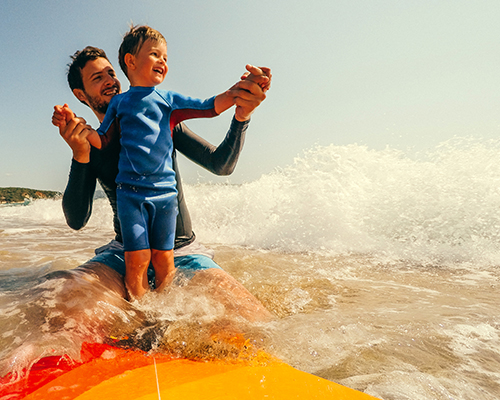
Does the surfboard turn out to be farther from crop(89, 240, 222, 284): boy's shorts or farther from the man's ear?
the man's ear

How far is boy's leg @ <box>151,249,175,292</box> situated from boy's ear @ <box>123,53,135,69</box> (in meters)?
1.02

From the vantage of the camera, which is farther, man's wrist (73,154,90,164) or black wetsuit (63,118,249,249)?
black wetsuit (63,118,249,249)

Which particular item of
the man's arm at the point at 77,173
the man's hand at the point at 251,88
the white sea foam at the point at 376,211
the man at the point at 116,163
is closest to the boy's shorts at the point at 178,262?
the man at the point at 116,163

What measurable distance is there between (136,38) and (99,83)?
45 centimetres

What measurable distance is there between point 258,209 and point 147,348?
5.95m

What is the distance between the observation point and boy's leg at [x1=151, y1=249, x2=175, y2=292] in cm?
160

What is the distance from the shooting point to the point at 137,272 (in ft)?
5.13

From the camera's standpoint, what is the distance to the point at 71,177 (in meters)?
1.63

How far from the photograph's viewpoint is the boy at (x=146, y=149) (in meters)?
1.54

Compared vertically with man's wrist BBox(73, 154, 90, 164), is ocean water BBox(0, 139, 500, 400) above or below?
below

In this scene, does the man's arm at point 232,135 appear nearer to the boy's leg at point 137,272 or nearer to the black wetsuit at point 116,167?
the black wetsuit at point 116,167

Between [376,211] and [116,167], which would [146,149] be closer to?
[116,167]

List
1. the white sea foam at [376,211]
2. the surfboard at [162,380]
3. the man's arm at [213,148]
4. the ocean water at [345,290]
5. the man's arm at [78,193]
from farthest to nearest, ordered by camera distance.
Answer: the white sea foam at [376,211] → the man's arm at [213,148] → the man's arm at [78,193] → the ocean water at [345,290] → the surfboard at [162,380]

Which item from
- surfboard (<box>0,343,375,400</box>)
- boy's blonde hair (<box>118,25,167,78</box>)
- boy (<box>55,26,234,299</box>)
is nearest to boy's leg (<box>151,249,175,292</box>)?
boy (<box>55,26,234,299</box>)
